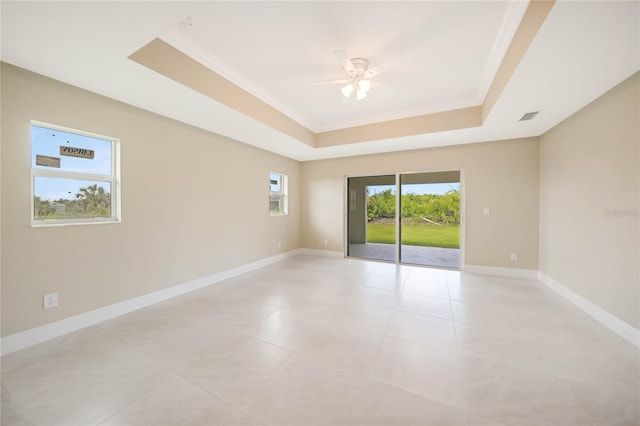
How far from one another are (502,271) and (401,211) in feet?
6.99

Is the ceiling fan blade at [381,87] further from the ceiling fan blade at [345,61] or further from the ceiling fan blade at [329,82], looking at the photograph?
the ceiling fan blade at [345,61]

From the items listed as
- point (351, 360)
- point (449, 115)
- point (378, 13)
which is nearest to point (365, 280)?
point (351, 360)

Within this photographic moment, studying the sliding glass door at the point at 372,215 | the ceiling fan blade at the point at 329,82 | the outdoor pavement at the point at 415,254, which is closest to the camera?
the ceiling fan blade at the point at 329,82

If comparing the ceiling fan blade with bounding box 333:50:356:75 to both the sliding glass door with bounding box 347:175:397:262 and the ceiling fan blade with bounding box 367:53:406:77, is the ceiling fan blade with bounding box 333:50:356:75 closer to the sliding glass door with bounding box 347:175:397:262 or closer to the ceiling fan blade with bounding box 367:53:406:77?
the ceiling fan blade with bounding box 367:53:406:77

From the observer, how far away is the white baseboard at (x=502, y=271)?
4.20 m

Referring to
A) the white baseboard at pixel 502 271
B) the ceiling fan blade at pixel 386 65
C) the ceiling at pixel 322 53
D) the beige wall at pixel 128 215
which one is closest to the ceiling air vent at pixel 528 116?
the ceiling at pixel 322 53

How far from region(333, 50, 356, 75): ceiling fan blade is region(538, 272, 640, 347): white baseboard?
12.2 ft

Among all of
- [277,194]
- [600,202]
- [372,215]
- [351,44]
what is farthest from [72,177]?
[600,202]

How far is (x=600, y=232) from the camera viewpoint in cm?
268

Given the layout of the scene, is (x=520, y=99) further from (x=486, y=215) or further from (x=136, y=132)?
(x=136, y=132)

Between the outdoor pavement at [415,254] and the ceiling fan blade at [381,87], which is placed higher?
the ceiling fan blade at [381,87]

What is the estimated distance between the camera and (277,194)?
566 centimetres

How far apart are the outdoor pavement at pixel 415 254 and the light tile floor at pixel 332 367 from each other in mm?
2244

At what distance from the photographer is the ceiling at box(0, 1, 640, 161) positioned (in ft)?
5.36
